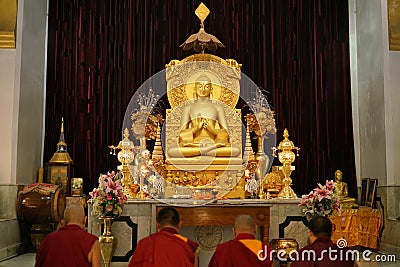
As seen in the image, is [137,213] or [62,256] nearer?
[62,256]

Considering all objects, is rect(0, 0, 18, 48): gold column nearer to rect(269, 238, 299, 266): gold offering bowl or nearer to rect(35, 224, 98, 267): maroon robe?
rect(269, 238, 299, 266): gold offering bowl

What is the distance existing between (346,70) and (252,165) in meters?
2.82

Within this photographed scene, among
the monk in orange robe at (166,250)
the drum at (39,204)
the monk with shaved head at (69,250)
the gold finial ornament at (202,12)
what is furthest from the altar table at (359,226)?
the monk with shaved head at (69,250)

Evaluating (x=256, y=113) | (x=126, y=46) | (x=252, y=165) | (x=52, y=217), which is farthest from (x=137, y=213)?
(x=126, y=46)

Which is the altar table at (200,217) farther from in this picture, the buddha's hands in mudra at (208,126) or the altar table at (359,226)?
the buddha's hands in mudra at (208,126)

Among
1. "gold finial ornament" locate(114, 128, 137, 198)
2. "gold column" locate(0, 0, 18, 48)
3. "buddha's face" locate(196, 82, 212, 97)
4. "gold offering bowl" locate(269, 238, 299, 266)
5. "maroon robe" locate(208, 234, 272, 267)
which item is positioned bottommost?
"gold offering bowl" locate(269, 238, 299, 266)

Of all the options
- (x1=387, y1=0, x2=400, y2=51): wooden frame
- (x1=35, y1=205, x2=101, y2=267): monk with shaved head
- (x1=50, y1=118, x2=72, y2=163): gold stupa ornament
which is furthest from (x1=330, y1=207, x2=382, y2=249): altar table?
(x1=35, y1=205, x2=101, y2=267): monk with shaved head

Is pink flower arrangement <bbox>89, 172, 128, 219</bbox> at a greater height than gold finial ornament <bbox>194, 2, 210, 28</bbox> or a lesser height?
lesser

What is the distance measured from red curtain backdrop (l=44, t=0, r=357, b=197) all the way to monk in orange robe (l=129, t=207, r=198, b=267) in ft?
20.1

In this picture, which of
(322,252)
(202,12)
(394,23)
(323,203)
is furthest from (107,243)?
(394,23)

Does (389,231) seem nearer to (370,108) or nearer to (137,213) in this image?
(370,108)

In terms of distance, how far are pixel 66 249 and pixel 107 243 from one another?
2.58 meters

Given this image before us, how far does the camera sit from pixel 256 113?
9.88m

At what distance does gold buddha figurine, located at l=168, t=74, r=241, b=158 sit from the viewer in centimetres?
860
